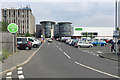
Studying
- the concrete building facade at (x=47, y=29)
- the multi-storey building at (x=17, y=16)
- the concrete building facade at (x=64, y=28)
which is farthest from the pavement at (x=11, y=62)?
the concrete building facade at (x=47, y=29)

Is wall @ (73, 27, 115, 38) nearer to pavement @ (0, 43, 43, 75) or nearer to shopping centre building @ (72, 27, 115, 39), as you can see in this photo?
shopping centre building @ (72, 27, 115, 39)

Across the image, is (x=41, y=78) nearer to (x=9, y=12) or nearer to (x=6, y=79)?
(x=6, y=79)

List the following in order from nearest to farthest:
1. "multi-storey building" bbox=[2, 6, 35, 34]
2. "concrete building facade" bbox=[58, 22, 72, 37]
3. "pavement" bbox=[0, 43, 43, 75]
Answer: "pavement" bbox=[0, 43, 43, 75], "multi-storey building" bbox=[2, 6, 35, 34], "concrete building facade" bbox=[58, 22, 72, 37]

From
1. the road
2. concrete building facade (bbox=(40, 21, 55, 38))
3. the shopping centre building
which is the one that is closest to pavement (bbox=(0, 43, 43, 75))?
the road

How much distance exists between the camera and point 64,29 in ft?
490

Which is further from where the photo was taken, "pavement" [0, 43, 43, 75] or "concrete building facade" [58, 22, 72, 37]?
"concrete building facade" [58, 22, 72, 37]

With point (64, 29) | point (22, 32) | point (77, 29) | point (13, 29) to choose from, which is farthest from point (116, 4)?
point (64, 29)

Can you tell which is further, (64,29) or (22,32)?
(64,29)

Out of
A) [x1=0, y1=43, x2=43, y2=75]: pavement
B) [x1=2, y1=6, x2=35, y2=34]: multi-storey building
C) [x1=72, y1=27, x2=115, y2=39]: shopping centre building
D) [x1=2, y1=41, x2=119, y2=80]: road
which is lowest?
[x1=2, y1=41, x2=119, y2=80]: road

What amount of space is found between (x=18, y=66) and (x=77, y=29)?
104m

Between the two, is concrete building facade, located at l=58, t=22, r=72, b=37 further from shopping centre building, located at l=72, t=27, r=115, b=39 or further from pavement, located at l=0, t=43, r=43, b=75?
pavement, located at l=0, t=43, r=43, b=75

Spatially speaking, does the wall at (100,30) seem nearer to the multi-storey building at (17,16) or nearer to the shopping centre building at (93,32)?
the shopping centre building at (93,32)

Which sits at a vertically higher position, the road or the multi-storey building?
the multi-storey building

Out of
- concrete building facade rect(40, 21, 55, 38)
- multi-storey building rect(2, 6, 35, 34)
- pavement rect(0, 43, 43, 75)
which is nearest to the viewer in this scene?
pavement rect(0, 43, 43, 75)
